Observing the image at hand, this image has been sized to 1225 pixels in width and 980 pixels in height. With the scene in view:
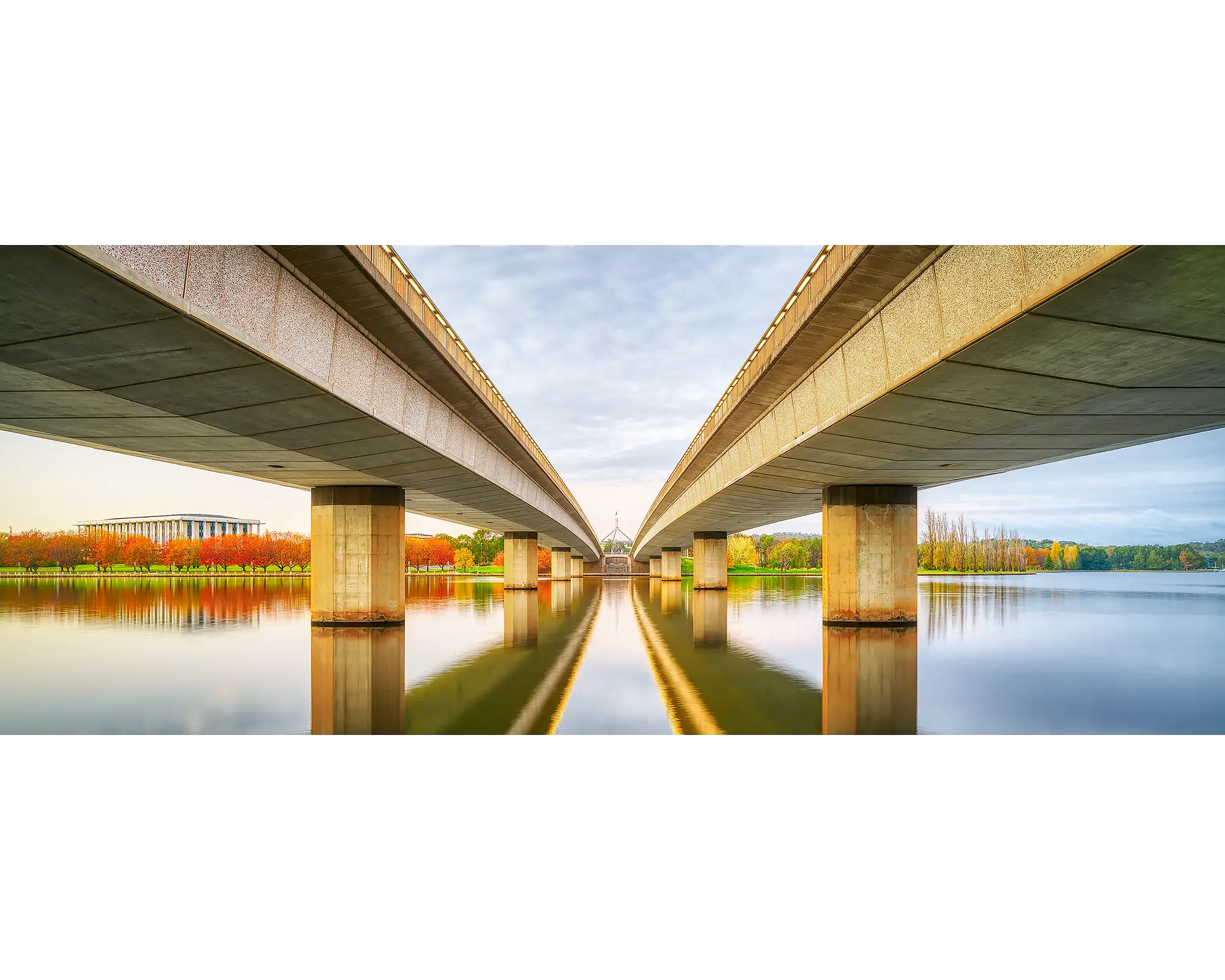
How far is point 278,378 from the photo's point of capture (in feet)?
27.9

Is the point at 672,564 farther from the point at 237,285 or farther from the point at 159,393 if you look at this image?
the point at 237,285

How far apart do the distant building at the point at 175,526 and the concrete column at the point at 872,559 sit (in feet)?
78.5

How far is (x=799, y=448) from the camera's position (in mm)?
14750

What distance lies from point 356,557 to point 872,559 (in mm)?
15152

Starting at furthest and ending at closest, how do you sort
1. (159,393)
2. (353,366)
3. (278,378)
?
(353,366) → (159,393) → (278,378)

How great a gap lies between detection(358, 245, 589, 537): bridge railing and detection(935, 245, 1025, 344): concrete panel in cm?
664

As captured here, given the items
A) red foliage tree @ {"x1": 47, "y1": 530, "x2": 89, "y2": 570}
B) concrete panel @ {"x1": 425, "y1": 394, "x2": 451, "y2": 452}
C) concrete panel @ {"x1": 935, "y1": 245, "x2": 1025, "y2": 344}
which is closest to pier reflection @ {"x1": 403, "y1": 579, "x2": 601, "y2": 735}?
concrete panel @ {"x1": 425, "y1": 394, "x2": 451, "y2": 452}

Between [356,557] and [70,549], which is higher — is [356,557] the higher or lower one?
the higher one

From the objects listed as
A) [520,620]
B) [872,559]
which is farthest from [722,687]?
[520,620]

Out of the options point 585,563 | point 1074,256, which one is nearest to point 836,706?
point 1074,256

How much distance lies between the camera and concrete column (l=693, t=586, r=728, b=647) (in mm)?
19500

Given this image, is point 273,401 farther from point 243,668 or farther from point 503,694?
point 243,668

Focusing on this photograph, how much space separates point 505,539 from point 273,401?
38.5 metres

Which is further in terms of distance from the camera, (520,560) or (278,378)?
(520,560)
